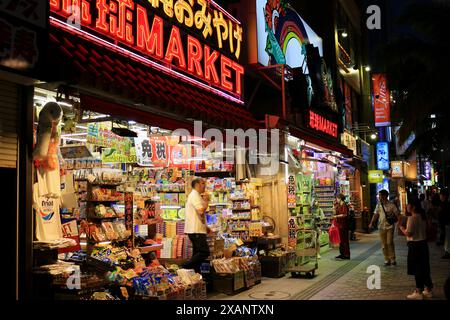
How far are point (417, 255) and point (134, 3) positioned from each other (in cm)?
762

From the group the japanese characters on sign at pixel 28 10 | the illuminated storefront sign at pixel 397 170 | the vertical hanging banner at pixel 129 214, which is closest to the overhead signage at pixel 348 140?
the illuminated storefront sign at pixel 397 170

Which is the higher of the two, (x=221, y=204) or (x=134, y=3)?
(x=134, y=3)

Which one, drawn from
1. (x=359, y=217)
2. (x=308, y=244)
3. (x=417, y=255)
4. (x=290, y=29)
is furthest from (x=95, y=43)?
(x=359, y=217)

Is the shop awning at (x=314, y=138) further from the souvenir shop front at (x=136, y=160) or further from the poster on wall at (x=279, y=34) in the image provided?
the poster on wall at (x=279, y=34)

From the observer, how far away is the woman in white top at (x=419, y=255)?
895cm

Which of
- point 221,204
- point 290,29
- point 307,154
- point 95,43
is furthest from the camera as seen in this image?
point 290,29

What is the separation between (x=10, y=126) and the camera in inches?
214

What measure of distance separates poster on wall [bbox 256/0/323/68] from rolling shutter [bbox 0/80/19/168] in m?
9.72

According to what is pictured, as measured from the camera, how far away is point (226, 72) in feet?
39.5

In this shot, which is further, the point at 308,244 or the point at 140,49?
the point at 308,244

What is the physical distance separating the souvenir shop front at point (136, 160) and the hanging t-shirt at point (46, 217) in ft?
0.05

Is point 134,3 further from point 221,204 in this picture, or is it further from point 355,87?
point 355,87

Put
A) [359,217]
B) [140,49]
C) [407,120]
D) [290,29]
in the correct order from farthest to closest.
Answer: [359,217] → [407,120] → [290,29] → [140,49]

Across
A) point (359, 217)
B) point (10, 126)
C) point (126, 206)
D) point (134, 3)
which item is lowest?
point (359, 217)
